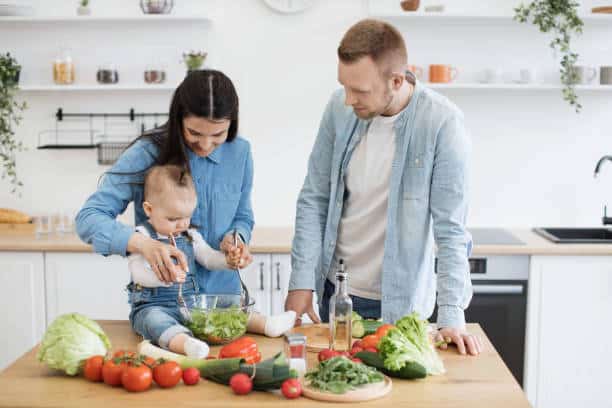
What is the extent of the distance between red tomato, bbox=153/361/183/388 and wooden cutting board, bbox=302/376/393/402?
0.98 feet

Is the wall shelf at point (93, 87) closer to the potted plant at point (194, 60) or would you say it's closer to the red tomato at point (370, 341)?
the potted plant at point (194, 60)

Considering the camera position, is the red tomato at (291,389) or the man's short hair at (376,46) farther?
the man's short hair at (376,46)

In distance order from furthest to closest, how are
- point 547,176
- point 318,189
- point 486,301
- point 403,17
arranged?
1. point 547,176
2. point 403,17
3. point 486,301
4. point 318,189

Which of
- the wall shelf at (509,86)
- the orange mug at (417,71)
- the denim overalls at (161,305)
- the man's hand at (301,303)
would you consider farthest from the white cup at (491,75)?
the denim overalls at (161,305)

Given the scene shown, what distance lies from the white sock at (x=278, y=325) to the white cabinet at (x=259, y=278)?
1507 mm

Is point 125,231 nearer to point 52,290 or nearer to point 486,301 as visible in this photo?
point 52,290

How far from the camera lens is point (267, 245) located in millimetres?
3553

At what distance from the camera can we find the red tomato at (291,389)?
64.3 inches

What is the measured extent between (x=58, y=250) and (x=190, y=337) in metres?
1.92

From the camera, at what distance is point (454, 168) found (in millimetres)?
2109

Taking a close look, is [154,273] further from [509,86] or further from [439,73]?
[509,86]

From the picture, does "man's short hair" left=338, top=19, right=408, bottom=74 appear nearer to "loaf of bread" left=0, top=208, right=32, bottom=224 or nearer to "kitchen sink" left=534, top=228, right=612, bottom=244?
"kitchen sink" left=534, top=228, right=612, bottom=244

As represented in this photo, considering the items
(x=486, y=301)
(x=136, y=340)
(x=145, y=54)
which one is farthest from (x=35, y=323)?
(x=486, y=301)

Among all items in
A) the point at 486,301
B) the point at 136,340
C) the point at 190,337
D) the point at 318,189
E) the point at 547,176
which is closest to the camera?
the point at 190,337
